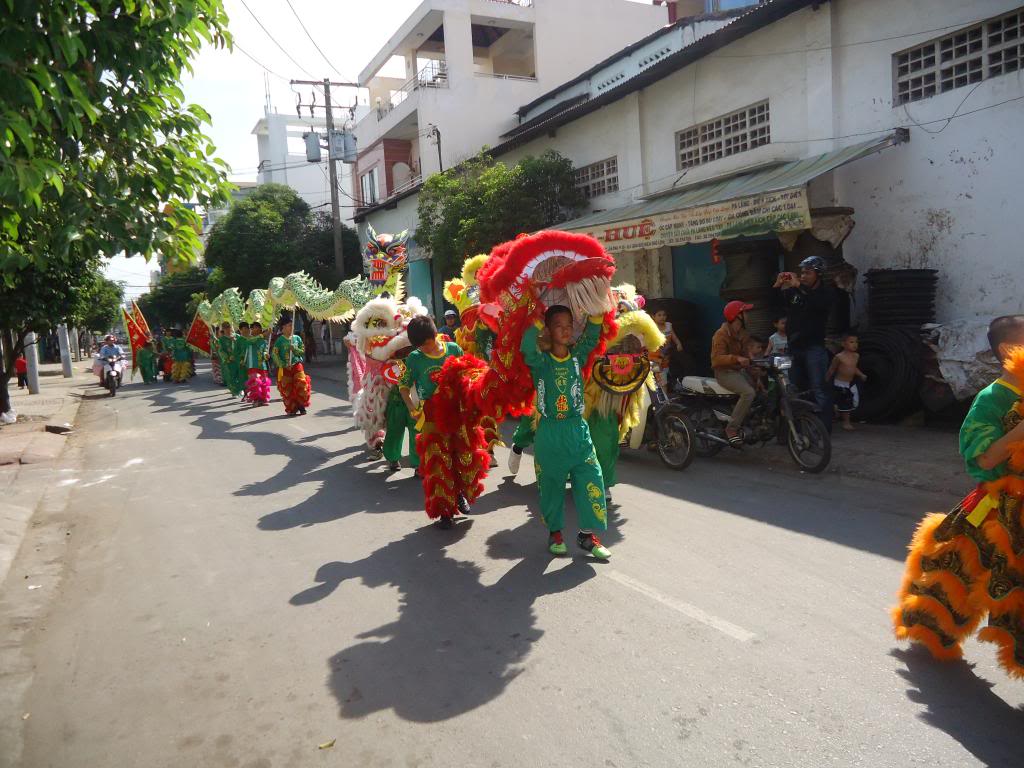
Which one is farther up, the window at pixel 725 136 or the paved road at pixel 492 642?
the window at pixel 725 136

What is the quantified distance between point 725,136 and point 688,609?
10.7m

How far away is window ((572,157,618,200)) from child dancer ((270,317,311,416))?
7.31m

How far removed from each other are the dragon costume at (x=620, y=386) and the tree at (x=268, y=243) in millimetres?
23402

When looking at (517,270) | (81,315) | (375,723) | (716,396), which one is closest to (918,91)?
(716,396)

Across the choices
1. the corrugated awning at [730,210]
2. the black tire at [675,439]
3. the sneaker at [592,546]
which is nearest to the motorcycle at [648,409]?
the black tire at [675,439]

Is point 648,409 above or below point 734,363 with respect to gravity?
below

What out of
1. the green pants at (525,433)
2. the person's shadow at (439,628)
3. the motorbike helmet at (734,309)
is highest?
the motorbike helmet at (734,309)

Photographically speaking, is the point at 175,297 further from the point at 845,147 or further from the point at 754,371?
the point at 754,371

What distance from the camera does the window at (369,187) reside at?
29.8 m

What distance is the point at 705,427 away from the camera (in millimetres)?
7844

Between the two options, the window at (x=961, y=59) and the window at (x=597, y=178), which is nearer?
the window at (x=961, y=59)

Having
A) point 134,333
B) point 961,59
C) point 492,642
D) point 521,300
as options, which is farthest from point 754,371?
point 134,333

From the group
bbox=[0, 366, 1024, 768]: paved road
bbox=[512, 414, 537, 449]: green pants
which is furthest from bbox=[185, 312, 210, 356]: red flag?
bbox=[512, 414, 537, 449]: green pants

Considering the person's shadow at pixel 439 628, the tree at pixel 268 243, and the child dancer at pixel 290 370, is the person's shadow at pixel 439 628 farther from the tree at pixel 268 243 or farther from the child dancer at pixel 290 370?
the tree at pixel 268 243
